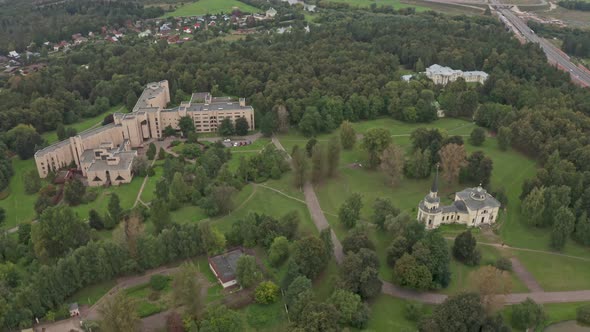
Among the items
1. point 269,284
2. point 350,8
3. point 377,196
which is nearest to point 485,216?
point 377,196

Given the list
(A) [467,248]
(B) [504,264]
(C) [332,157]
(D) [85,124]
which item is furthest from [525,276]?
(D) [85,124]

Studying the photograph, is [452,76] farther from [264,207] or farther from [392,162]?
[264,207]

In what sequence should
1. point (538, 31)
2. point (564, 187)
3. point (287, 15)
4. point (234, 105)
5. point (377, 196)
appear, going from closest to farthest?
1. point (564, 187)
2. point (377, 196)
3. point (234, 105)
4. point (538, 31)
5. point (287, 15)

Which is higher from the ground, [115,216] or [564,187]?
[564,187]

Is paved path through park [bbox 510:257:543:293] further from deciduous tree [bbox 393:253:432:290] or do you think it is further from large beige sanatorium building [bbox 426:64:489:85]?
large beige sanatorium building [bbox 426:64:489:85]

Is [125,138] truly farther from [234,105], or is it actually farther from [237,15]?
[237,15]

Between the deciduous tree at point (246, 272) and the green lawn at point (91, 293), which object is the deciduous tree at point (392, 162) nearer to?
the deciduous tree at point (246, 272)

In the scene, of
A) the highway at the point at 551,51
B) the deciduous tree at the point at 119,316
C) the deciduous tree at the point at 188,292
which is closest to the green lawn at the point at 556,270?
the deciduous tree at the point at 188,292
